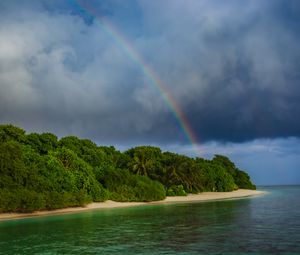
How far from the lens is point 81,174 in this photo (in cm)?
7544

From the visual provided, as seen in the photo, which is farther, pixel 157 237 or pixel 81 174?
pixel 81 174

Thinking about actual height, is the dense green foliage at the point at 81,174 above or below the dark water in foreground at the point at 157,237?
above

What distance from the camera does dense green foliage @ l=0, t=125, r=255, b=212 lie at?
62.1 m

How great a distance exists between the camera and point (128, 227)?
41531 millimetres

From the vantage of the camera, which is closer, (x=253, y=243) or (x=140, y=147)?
(x=253, y=243)

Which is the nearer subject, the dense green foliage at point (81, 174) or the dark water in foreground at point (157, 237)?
the dark water in foreground at point (157, 237)

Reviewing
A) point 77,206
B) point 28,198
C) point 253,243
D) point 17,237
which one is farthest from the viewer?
point 77,206

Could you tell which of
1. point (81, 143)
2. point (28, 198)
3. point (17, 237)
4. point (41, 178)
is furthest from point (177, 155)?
point (17, 237)

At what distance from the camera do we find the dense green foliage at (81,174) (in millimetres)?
62062

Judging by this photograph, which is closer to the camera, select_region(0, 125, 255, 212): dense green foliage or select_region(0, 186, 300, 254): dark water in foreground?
select_region(0, 186, 300, 254): dark water in foreground

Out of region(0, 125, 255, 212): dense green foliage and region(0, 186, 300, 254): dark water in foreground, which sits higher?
region(0, 125, 255, 212): dense green foliage

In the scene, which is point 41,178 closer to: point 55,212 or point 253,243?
point 55,212

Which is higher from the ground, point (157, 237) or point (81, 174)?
point (81, 174)

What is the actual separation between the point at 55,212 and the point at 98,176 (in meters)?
24.4
